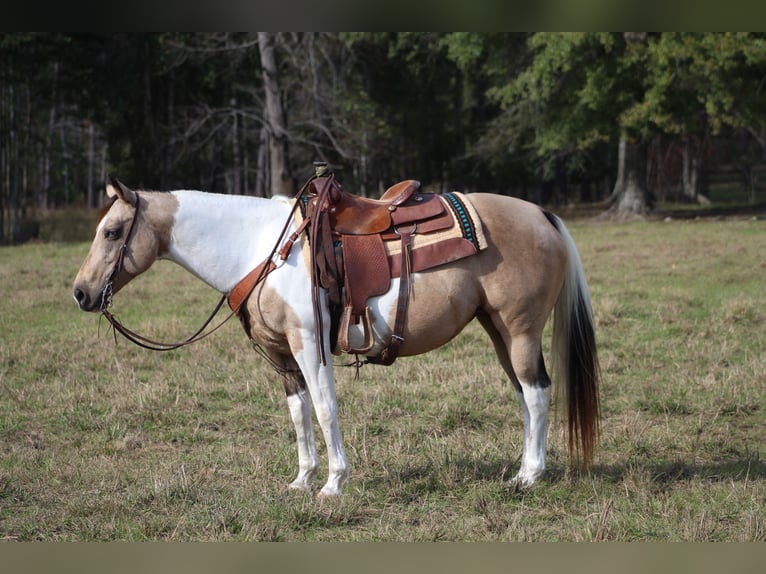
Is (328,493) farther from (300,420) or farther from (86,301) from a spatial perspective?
(86,301)

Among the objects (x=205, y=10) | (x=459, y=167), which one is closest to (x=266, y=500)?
(x=205, y=10)

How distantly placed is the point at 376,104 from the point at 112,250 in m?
25.5

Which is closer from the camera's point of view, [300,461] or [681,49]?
[300,461]

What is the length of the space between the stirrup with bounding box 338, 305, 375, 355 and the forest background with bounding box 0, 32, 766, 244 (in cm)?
1582

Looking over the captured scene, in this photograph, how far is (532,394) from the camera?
508 cm

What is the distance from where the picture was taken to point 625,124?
2172cm

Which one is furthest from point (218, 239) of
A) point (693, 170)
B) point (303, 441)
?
point (693, 170)

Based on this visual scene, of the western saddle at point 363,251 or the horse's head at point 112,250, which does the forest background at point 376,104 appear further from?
the horse's head at point 112,250

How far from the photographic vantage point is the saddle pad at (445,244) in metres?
4.91

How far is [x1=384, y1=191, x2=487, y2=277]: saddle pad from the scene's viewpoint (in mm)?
4910

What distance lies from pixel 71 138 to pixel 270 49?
21.8 m

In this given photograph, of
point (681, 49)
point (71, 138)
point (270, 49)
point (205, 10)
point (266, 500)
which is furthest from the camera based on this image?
point (71, 138)

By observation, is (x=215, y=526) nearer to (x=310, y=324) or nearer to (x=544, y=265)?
(x=310, y=324)

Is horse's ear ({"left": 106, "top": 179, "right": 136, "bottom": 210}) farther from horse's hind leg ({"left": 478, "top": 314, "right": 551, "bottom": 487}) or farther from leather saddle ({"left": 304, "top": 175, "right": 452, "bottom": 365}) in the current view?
horse's hind leg ({"left": 478, "top": 314, "right": 551, "bottom": 487})
